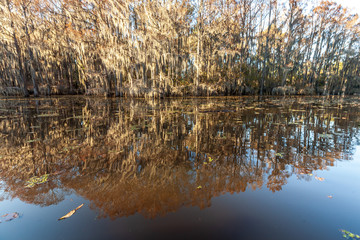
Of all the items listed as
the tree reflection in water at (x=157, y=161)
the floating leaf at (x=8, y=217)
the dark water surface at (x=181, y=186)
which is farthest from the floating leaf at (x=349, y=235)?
the floating leaf at (x=8, y=217)

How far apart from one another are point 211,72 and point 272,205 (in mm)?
20017

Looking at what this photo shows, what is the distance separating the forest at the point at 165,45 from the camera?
1650 centimetres

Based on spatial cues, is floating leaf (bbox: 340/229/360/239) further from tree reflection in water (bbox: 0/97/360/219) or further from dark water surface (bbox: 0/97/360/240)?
tree reflection in water (bbox: 0/97/360/219)

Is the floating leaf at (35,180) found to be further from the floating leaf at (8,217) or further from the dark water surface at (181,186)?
the floating leaf at (8,217)

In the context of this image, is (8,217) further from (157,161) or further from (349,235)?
(349,235)

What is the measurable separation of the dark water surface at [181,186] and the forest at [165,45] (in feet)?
46.7

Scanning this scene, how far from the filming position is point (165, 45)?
16.8 meters

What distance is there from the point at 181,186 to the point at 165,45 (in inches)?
653

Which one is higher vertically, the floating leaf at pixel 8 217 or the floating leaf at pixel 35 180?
the floating leaf at pixel 35 180

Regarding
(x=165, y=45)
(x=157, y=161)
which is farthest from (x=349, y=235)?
(x=165, y=45)

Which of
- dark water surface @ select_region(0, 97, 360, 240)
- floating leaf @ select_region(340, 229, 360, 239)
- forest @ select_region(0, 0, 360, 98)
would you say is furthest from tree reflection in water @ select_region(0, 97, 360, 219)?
forest @ select_region(0, 0, 360, 98)

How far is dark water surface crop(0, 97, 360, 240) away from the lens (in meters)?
1.96

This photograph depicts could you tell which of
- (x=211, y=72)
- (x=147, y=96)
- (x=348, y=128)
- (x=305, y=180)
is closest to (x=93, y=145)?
(x=305, y=180)

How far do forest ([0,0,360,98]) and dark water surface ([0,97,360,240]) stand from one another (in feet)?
46.7
